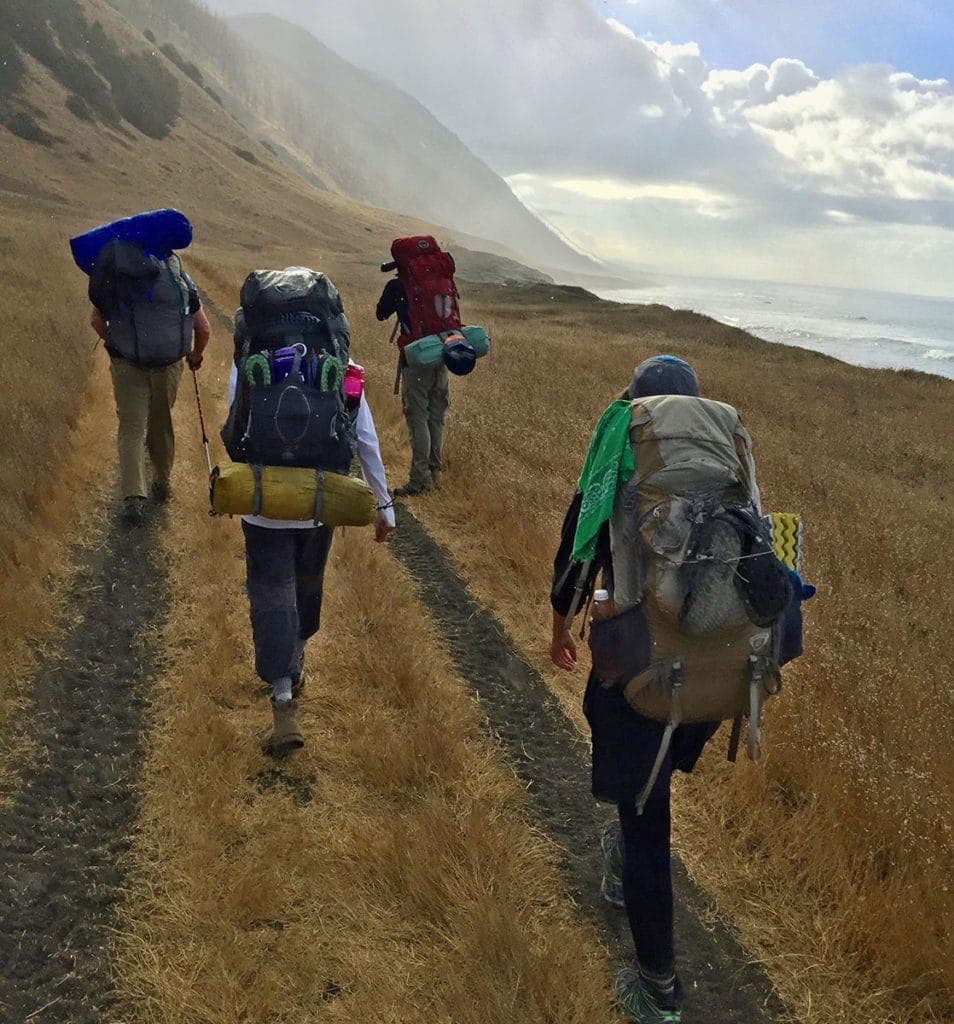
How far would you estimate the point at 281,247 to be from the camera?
55.6 m

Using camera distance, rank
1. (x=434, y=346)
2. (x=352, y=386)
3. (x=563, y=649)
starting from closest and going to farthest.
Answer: (x=563, y=649) < (x=352, y=386) < (x=434, y=346)

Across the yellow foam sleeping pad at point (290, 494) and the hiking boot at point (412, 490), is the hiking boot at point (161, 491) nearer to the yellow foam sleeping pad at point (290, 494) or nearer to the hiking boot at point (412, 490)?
the hiking boot at point (412, 490)

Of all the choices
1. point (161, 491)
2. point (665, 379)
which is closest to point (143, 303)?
point (161, 491)

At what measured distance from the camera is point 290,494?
3.06m

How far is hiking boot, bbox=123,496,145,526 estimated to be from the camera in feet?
19.8

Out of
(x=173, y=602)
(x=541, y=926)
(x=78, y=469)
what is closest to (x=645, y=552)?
(x=541, y=926)

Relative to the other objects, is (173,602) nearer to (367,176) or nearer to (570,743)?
(570,743)

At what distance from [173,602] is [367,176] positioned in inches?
8381

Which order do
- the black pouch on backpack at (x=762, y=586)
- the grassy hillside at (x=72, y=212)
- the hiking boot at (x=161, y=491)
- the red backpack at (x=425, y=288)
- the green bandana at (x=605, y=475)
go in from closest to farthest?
the black pouch on backpack at (x=762, y=586)
the green bandana at (x=605, y=475)
the grassy hillside at (x=72, y=212)
the hiking boot at (x=161, y=491)
the red backpack at (x=425, y=288)

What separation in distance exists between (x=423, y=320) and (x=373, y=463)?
4.00 metres

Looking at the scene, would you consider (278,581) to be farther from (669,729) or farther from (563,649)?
(669,729)

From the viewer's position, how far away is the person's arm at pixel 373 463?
3408mm

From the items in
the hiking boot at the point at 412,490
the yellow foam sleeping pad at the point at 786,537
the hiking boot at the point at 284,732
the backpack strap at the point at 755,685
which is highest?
the yellow foam sleeping pad at the point at 786,537

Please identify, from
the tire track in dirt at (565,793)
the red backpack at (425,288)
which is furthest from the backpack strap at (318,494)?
the red backpack at (425,288)
